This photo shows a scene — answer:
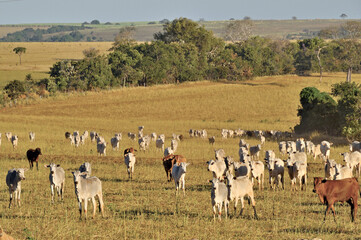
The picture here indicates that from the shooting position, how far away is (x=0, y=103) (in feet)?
246

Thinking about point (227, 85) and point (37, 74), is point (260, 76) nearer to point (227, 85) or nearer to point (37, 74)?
point (227, 85)

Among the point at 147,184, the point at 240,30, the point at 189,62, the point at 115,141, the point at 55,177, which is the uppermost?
the point at 240,30

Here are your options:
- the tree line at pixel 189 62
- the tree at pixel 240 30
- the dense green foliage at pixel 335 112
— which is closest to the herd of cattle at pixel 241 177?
the dense green foliage at pixel 335 112

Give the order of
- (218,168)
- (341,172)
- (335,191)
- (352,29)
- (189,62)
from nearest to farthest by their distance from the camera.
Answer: (335,191) < (341,172) < (218,168) < (352,29) < (189,62)

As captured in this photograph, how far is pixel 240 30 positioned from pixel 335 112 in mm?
92176

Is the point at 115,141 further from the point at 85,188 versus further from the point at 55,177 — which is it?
the point at 85,188

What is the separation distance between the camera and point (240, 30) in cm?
14025

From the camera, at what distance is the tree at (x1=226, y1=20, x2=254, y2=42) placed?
139 metres

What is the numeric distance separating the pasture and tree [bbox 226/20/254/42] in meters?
66.9

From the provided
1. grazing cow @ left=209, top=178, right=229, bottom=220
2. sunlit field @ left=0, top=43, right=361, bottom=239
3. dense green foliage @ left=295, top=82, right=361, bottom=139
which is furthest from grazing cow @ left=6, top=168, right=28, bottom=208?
dense green foliage @ left=295, top=82, right=361, bottom=139

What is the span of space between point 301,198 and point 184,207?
510 cm

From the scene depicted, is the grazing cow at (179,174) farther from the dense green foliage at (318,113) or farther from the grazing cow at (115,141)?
the dense green foliage at (318,113)

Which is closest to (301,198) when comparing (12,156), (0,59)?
(12,156)

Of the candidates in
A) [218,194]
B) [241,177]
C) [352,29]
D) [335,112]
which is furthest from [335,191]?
[352,29]
